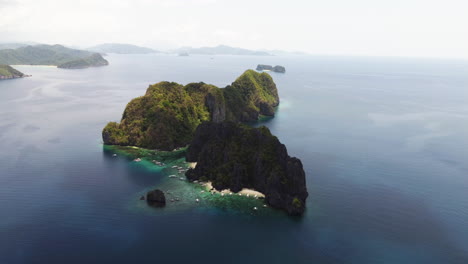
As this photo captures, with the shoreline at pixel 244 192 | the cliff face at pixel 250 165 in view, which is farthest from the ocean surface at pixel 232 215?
the shoreline at pixel 244 192

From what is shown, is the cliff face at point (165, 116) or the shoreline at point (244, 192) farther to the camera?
the cliff face at point (165, 116)

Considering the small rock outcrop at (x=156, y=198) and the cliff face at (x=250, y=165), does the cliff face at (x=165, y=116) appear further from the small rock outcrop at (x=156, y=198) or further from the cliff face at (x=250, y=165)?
the small rock outcrop at (x=156, y=198)

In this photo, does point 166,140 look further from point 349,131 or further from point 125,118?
point 349,131

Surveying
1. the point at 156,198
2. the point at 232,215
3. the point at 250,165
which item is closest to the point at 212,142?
the point at 250,165

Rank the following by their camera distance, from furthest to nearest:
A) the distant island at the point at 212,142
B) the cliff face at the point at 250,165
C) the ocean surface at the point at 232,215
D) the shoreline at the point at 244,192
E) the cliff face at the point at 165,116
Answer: the cliff face at the point at 165,116 → the shoreline at the point at 244,192 → the distant island at the point at 212,142 → the cliff face at the point at 250,165 → the ocean surface at the point at 232,215

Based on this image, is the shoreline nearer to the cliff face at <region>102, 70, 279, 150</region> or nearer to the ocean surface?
the ocean surface

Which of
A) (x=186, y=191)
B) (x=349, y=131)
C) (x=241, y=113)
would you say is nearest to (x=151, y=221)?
(x=186, y=191)

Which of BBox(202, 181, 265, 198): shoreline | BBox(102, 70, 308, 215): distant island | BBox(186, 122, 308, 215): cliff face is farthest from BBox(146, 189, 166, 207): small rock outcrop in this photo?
BBox(186, 122, 308, 215): cliff face

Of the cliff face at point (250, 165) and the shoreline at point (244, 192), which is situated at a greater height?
the cliff face at point (250, 165)
